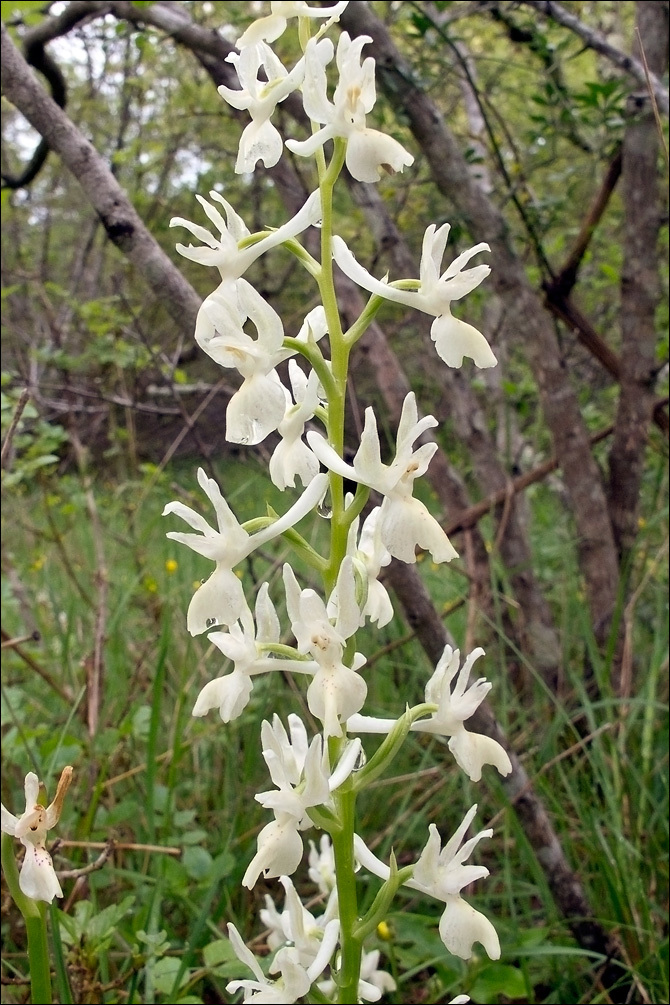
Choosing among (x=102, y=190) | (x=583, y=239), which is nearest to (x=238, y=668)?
(x=102, y=190)

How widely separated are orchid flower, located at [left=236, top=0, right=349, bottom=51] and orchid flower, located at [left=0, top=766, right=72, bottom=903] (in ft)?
3.18

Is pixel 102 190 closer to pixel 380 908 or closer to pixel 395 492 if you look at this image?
pixel 395 492

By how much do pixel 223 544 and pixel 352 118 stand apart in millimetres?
582

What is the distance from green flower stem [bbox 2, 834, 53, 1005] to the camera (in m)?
1.03

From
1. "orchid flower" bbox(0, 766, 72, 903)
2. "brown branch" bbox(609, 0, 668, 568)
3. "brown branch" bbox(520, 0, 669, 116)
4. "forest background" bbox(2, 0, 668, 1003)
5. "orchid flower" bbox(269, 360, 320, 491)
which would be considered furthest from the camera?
"brown branch" bbox(609, 0, 668, 568)

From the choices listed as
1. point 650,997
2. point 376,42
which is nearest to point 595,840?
point 650,997

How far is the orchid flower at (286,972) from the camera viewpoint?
113cm

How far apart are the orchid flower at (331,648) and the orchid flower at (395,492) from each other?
8 centimetres

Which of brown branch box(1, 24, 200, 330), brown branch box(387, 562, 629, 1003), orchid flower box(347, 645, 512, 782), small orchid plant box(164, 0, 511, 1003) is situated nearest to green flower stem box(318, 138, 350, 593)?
small orchid plant box(164, 0, 511, 1003)

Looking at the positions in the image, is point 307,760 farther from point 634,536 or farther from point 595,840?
point 634,536

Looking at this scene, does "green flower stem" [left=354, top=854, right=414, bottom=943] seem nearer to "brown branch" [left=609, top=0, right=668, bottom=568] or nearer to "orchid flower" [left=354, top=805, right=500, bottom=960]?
"orchid flower" [left=354, top=805, right=500, bottom=960]

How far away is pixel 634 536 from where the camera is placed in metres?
2.77

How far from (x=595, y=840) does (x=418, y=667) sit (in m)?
0.63

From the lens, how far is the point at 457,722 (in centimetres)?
119
